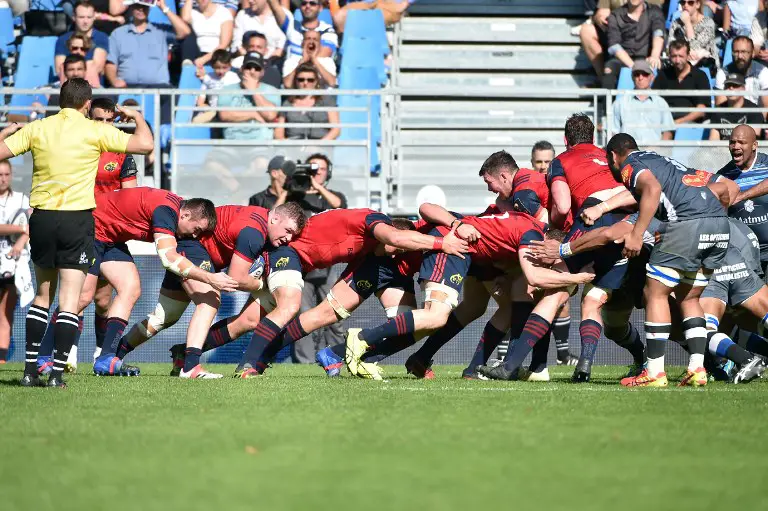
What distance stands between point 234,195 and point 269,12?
440cm

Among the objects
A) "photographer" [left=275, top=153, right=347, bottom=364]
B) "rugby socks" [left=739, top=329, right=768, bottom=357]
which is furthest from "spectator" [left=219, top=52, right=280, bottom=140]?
"rugby socks" [left=739, top=329, right=768, bottom=357]

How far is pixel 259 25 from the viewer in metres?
17.2

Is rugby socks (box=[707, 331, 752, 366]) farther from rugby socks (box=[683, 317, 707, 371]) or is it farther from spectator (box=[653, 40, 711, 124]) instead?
spectator (box=[653, 40, 711, 124])

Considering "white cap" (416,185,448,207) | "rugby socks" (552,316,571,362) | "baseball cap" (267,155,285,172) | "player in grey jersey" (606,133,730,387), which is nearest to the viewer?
"player in grey jersey" (606,133,730,387)

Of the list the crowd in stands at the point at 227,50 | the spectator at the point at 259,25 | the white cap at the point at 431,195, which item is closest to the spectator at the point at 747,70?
the white cap at the point at 431,195

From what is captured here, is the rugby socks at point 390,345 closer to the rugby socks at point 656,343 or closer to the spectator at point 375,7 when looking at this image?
the rugby socks at point 656,343

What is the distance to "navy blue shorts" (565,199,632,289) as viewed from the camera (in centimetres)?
924

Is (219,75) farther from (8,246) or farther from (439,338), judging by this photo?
(439,338)

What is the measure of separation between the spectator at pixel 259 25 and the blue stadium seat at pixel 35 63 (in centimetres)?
279

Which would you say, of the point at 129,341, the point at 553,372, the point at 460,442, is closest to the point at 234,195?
the point at 129,341

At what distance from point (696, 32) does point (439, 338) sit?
9044 millimetres

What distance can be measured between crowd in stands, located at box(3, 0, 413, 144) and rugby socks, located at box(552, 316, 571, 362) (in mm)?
3924

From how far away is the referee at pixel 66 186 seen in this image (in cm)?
796

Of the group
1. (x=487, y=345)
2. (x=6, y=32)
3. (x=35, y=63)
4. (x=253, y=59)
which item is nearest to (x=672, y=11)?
(x=253, y=59)
